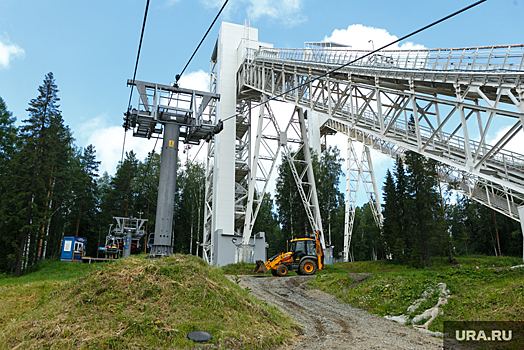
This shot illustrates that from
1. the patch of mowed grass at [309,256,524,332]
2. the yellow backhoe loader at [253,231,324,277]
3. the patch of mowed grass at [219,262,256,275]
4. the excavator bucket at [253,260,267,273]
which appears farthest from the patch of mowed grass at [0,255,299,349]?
the patch of mowed grass at [219,262,256,275]

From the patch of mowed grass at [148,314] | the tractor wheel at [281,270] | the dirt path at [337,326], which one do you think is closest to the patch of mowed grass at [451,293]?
the dirt path at [337,326]

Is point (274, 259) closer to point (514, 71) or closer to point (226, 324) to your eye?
point (226, 324)

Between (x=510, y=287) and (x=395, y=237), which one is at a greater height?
(x=395, y=237)

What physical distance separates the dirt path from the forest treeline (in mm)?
19020

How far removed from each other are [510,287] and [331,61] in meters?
17.0

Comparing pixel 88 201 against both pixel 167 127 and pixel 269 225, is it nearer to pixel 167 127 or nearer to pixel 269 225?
pixel 269 225

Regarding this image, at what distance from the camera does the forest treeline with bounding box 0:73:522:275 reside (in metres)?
28.8

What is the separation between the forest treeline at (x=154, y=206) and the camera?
28.8m

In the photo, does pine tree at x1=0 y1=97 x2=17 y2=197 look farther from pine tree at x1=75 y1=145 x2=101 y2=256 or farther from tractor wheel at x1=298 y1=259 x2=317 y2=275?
tractor wheel at x1=298 y1=259 x2=317 y2=275

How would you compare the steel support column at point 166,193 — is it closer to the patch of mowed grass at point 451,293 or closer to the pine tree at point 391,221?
the patch of mowed grass at point 451,293

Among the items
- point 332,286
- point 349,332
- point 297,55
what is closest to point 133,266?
point 349,332

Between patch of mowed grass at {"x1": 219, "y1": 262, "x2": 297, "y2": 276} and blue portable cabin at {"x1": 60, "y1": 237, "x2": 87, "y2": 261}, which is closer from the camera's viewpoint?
patch of mowed grass at {"x1": 219, "y1": 262, "x2": 297, "y2": 276}

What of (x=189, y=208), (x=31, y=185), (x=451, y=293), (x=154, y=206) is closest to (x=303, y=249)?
(x=451, y=293)

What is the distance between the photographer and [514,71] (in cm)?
1414
